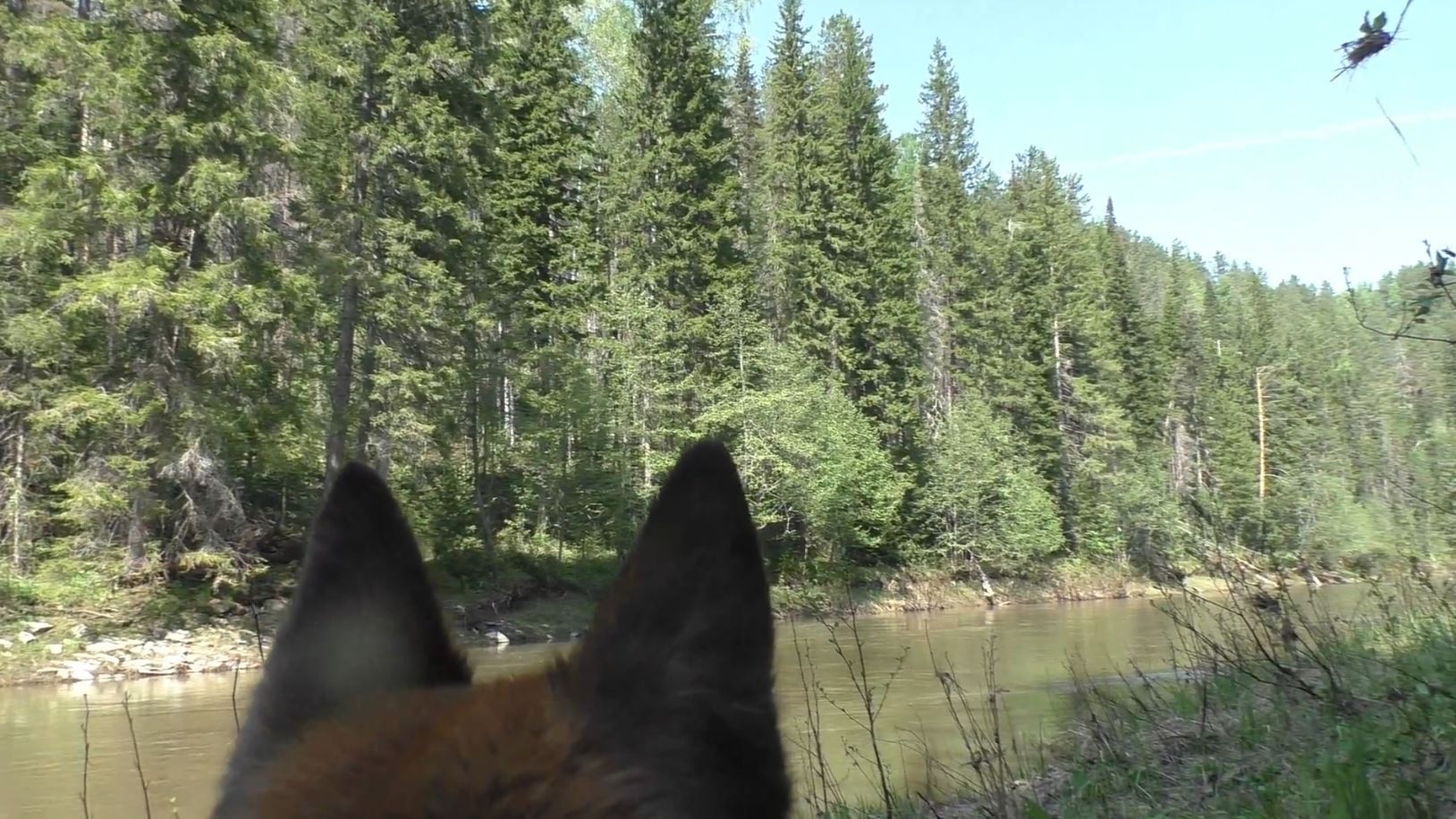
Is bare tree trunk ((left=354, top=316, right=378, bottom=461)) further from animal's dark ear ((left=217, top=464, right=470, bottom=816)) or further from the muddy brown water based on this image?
animal's dark ear ((left=217, top=464, right=470, bottom=816))

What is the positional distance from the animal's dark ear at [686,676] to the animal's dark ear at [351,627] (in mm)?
314

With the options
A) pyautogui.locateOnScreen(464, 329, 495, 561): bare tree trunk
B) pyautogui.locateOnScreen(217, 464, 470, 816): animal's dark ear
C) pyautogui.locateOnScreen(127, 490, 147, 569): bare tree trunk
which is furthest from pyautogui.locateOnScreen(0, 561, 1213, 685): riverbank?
pyautogui.locateOnScreen(217, 464, 470, 816): animal's dark ear

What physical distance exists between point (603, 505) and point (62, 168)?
52.3 ft

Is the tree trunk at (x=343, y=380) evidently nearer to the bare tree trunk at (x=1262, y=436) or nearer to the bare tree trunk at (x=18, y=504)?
the bare tree trunk at (x=18, y=504)

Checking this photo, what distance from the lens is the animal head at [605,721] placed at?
33.1 inches

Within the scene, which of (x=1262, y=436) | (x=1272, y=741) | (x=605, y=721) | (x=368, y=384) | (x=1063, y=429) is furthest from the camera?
(x=1262, y=436)

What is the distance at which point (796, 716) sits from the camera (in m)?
8.00

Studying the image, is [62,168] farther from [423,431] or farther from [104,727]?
[104,727]

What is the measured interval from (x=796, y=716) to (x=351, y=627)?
24.0 feet

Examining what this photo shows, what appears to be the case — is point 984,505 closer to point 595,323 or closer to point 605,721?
point 595,323

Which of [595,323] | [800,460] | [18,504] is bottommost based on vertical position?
[18,504]

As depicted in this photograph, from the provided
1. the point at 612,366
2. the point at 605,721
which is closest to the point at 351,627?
the point at 605,721

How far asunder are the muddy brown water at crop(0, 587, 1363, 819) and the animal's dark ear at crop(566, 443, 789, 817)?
1.20 feet

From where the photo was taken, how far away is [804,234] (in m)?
40.9
